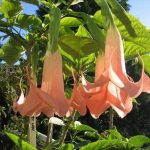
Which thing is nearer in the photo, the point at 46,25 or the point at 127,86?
the point at 127,86

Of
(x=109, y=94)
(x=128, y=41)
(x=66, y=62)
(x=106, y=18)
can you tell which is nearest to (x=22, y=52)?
(x=66, y=62)

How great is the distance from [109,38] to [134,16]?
0.17 metres

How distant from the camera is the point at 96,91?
0.79m

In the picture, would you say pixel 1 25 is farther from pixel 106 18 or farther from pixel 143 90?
pixel 143 90

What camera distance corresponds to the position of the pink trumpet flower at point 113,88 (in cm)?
77

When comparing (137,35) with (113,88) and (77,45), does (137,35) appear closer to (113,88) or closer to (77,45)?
(77,45)

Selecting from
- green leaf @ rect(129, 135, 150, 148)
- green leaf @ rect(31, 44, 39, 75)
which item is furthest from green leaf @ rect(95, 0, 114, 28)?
green leaf @ rect(129, 135, 150, 148)

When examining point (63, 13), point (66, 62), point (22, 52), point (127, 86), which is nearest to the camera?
point (127, 86)

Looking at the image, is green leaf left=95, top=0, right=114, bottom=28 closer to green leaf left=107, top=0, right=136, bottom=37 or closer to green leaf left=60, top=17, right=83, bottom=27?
green leaf left=107, top=0, right=136, bottom=37

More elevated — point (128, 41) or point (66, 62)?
point (128, 41)

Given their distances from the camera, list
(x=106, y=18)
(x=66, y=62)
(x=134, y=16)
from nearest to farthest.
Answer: (x=106, y=18)
(x=134, y=16)
(x=66, y=62)

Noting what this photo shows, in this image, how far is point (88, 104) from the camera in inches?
31.8

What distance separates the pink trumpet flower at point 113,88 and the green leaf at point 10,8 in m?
0.48

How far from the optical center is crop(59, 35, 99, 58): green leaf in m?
0.98
